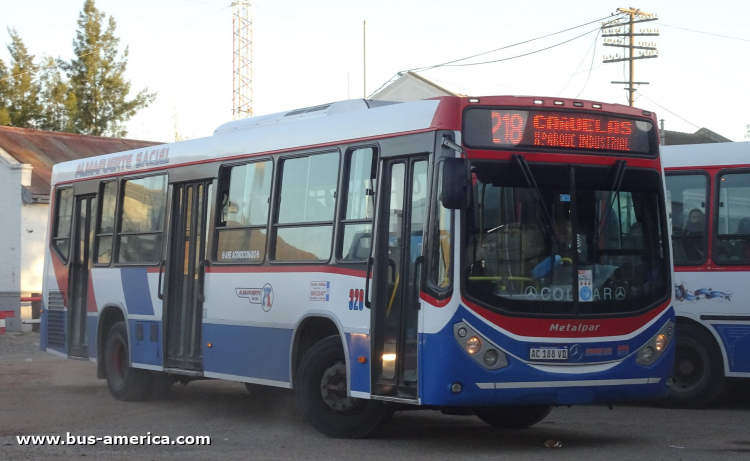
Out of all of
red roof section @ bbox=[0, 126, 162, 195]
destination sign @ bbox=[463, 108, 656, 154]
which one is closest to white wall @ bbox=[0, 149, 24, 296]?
red roof section @ bbox=[0, 126, 162, 195]

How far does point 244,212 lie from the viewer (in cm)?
1145

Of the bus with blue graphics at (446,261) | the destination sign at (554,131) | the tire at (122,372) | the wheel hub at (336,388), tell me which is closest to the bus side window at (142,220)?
the tire at (122,372)

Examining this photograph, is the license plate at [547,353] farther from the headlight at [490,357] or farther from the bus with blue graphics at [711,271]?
the bus with blue graphics at [711,271]

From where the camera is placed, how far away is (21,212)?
31.4m

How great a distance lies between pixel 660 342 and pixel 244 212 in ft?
14.9

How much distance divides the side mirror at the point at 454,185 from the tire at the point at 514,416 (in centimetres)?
294

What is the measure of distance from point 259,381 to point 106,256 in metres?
4.21

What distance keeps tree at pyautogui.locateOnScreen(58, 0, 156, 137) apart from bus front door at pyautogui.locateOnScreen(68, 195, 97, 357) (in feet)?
137

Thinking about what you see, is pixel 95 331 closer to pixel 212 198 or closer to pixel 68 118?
pixel 212 198

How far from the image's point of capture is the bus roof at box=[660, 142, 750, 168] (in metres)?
12.5

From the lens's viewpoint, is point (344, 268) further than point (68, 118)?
No

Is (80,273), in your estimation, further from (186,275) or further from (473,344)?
(473,344)

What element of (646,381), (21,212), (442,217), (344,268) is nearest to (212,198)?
(344,268)

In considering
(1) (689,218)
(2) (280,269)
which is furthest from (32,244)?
(1) (689,218)
